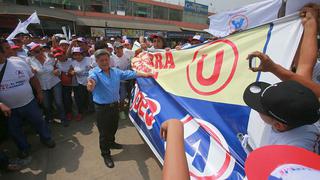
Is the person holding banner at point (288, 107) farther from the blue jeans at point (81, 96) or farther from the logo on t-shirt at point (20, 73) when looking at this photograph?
the blue jeans at point (81, 96)

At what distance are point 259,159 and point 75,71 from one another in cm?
490

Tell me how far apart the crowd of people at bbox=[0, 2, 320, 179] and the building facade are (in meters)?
17.5

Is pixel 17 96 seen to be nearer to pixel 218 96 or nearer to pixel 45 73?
pixel 45 73

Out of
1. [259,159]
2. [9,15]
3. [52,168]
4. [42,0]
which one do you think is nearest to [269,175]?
[259,159]

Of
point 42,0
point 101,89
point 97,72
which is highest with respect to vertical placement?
point 42,0

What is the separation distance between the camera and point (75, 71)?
5043mm

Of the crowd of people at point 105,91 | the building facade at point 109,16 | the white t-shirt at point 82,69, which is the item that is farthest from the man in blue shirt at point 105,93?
the building facade at point 109,16

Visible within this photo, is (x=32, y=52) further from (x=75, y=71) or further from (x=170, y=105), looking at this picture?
(x=170, y=105)

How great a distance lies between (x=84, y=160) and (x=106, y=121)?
0.79 metres

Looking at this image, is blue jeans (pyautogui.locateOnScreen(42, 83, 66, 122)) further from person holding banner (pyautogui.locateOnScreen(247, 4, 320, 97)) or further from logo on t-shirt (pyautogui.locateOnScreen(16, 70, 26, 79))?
person holding banner (pyautogui.locateOnScreen(247, 4, 320, 97))

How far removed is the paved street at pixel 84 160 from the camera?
3.27 meters

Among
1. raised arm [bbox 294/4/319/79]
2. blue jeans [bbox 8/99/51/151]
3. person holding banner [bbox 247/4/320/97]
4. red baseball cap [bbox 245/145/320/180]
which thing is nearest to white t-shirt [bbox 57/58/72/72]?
blue jeans [bbox 8/99/51/151]

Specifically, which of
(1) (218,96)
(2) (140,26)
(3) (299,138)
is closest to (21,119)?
(1) (218,96)

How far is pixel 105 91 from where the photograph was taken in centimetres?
333
